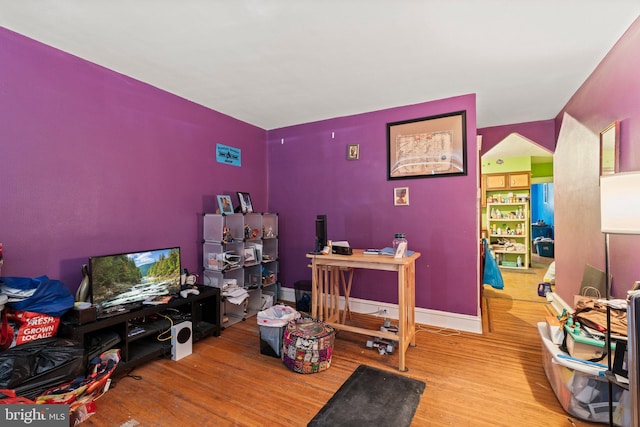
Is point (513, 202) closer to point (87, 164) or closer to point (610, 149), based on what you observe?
point (610, 149)

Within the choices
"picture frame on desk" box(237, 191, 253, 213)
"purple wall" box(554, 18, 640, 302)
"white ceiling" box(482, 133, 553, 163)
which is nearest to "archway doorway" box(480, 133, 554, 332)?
"white ceiling" box(482, 133, 553, 163)

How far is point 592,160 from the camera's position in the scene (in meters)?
2.77

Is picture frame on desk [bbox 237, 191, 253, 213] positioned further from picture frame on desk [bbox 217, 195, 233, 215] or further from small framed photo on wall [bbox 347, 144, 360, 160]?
small framed photo on wall [bbox 347, 144, 360, 160]

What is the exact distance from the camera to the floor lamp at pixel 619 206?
1.51 meters

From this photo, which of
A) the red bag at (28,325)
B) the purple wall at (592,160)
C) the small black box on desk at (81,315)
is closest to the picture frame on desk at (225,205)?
the small black box on desk at (81,315)

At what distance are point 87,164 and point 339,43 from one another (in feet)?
7.70

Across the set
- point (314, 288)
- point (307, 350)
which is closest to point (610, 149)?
point (314, 288)

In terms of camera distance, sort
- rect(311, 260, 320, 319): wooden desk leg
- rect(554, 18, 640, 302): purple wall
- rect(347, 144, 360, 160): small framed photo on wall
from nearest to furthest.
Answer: rect(554, 18, 640, 302): purple wall < rect(311, 260, 320, 319): wooden desk leg < rect(347, 144, 360, 160): small framed photo on wall

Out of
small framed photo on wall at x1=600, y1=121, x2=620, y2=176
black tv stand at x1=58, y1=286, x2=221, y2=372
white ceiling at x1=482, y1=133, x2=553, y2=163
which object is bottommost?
black tv stand at x1=58, y1=286, x2=221, y2=372

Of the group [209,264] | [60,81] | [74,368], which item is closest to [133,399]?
[74,368]

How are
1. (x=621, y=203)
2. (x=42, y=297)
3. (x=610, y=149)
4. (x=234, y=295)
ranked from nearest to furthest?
(x=621, y=203) < (x=42, y=297) < (x=610, y=149) < (x=234, y=295)

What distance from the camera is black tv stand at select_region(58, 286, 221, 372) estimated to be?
2162 mm

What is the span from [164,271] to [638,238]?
3.78m

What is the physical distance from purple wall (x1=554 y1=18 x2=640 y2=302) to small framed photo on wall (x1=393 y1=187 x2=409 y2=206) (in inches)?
67.5
